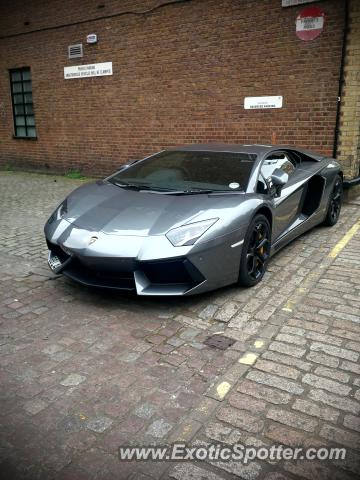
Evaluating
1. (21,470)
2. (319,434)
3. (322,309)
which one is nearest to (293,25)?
(322,309)

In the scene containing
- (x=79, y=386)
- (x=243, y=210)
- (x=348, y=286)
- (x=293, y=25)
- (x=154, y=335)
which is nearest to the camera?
(x=79, y=386)

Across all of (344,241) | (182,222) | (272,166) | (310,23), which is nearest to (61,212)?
(182,222)

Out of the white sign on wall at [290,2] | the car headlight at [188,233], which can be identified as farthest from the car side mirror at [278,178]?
the white sign on wall at [290,2]

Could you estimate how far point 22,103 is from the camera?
1211 cm

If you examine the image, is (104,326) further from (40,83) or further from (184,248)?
(40,83)

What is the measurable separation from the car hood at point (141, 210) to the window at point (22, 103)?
908 centimetres

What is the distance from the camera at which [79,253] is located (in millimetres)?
3354

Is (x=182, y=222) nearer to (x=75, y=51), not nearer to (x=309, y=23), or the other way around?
(x=309, y=23)

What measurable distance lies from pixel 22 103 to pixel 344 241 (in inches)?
400

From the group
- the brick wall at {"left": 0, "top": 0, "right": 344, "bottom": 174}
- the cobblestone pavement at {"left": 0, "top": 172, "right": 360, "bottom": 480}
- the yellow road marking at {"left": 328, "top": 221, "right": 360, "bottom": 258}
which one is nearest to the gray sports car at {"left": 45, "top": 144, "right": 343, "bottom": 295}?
the cobblestone pavement at {"left": 0, "top": 172, "right": 360, "bottom": 480}

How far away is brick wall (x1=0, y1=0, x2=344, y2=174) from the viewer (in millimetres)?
7418

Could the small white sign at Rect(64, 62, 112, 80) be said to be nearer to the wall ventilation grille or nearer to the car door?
the wall ventilation grille

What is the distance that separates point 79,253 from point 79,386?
3.78 feet

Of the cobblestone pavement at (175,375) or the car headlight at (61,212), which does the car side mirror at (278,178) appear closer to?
the cobblestone pavement at (175,375)
